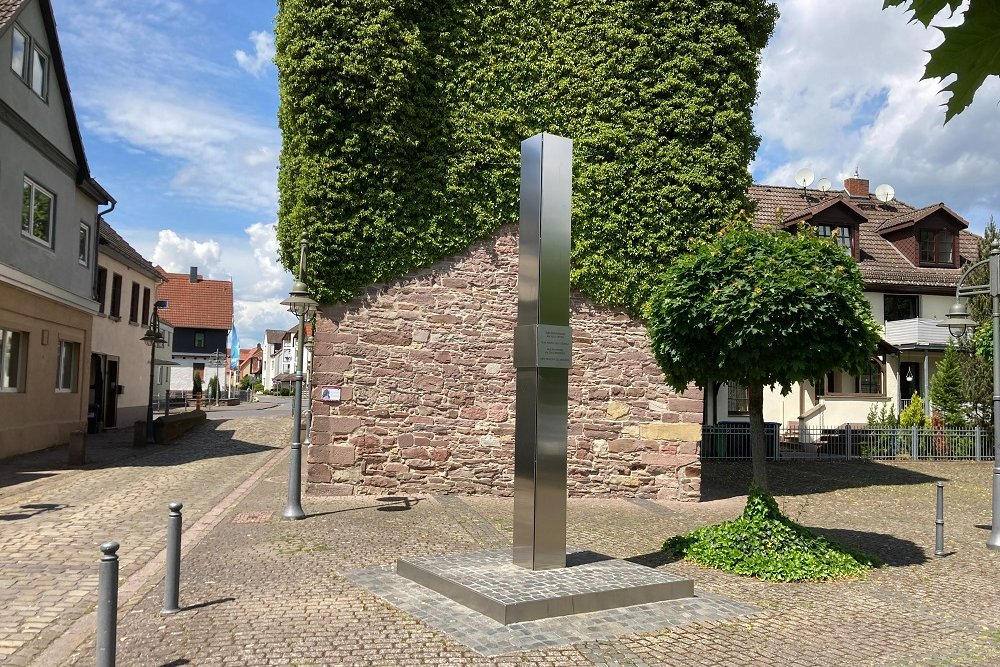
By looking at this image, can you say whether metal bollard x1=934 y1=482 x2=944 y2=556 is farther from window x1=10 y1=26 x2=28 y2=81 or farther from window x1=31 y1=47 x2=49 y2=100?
window x1=31 y1=47 x2=49 y2=100

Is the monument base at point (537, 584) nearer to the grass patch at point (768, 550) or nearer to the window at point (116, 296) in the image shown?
the grass patch at point (768, 550)

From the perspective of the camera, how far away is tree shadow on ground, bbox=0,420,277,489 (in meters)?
15.6

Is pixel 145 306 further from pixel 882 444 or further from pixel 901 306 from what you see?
pixel 901 306

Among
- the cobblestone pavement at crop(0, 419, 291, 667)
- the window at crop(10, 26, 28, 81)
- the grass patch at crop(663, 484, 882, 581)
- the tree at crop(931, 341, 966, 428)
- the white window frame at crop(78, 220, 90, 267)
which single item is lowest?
the cobblestone pavement at crop(0, 419, 291, 667)

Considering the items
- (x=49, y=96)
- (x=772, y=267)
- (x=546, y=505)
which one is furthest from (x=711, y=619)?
(x=49, y=96)

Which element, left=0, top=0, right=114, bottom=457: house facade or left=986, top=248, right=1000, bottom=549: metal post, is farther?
left=0, top=0, right=114, bottom=457: house facade

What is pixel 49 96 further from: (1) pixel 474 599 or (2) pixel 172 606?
(1) pixel 474 599

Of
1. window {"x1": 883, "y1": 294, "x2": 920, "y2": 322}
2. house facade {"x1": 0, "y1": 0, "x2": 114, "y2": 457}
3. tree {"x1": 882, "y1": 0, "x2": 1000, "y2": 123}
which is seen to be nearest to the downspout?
house facade {"x1": 0, "y1": 0, "x2": 114, "y2": 457}

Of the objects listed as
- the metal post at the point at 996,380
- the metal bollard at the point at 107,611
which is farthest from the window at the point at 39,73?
the metal post at the point at 996,380

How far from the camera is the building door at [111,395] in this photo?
27.3m

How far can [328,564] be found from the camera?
8188mm

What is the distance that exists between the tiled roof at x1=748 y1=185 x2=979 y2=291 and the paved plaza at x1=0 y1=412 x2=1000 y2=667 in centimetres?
1554

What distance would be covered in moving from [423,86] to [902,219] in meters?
23.4

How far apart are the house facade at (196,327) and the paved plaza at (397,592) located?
165 feet
